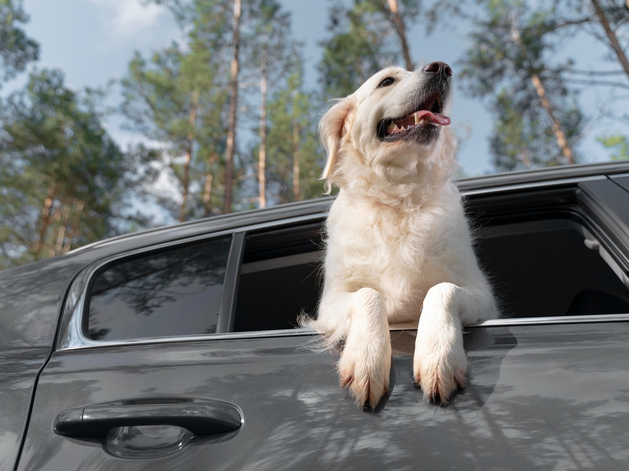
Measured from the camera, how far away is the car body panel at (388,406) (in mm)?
1201

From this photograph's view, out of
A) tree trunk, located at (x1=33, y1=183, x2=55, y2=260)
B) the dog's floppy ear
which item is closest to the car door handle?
the dog's floppy ear

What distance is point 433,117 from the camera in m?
2.56

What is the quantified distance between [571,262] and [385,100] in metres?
1.38

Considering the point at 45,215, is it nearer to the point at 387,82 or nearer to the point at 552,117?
Result: the point at 552,117

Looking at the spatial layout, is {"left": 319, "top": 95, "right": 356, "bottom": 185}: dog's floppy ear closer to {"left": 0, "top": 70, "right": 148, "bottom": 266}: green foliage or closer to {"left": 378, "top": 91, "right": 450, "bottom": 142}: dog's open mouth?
{"left": 378, "top": 91, "right": 450, "bottom": 142}: dog's open mouth

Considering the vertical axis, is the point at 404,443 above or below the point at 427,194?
below

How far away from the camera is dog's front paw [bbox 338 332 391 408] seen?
1362mm

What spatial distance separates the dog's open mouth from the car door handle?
1739mm

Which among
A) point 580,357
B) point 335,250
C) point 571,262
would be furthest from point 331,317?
point 571,262

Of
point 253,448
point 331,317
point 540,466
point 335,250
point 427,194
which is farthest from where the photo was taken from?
point 427,194

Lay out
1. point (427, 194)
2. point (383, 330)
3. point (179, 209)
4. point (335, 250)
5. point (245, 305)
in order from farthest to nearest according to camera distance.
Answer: point (179, 209)
point (245, 305)
point (427, 194)
point (335, 250)
point (383, 330)

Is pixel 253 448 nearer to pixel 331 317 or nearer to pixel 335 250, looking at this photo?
pixel 331 317

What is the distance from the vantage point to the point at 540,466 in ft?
3.80

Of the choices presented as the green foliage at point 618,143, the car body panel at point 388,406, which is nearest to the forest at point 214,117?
the green foliage at point 618,143
